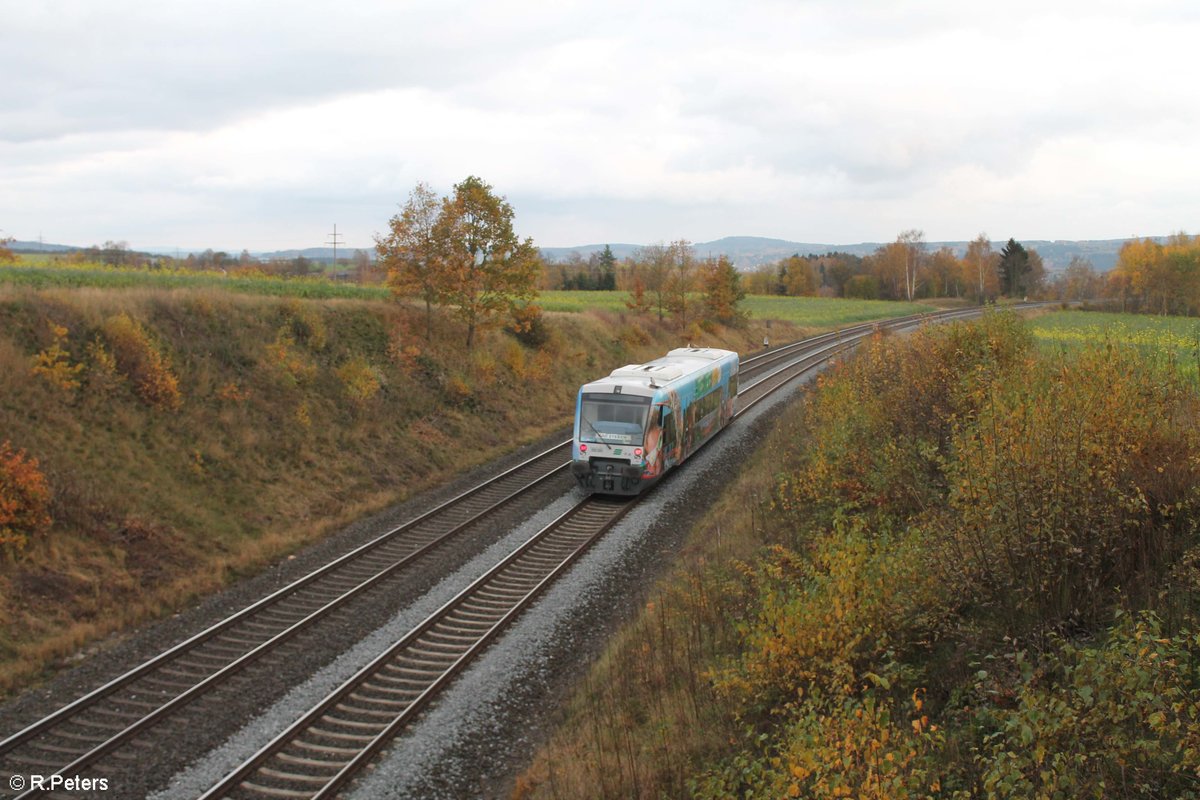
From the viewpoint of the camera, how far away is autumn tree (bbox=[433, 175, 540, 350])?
30266 mm

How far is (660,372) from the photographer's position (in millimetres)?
24062

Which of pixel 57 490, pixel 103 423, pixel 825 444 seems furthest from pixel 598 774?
pixel 103 423

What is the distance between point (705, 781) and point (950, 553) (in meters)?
3.48

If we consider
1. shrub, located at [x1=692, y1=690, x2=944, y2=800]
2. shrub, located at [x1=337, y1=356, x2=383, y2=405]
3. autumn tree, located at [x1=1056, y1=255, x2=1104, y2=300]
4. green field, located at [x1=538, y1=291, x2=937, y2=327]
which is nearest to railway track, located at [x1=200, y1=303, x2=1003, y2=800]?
shrub, located at [x1=692, y1=690, x2=944, y2=800]

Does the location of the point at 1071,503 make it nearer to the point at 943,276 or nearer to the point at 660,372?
the point at 660,372

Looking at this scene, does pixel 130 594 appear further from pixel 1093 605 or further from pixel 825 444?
pixel 1093 605

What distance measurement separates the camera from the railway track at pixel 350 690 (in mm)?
9617

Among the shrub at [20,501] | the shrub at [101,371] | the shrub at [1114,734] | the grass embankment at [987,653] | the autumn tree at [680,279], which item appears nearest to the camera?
the shrub at [1114,734]

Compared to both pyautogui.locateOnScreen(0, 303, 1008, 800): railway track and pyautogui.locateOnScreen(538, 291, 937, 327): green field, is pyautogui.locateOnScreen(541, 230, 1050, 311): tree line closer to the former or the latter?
pyautogui.locateOnScreen(538, 291, 937, 327): green field

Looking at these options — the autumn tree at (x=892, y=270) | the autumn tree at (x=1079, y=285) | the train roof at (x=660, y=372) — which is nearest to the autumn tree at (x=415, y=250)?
the train roof at (x=660, y=372)

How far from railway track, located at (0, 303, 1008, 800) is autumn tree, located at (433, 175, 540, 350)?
42.1 feet

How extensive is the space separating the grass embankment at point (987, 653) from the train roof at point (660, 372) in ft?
33.3

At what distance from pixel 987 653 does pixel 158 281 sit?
2737cm

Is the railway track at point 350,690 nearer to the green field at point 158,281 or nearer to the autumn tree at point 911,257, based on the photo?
the green field at point 158,281
